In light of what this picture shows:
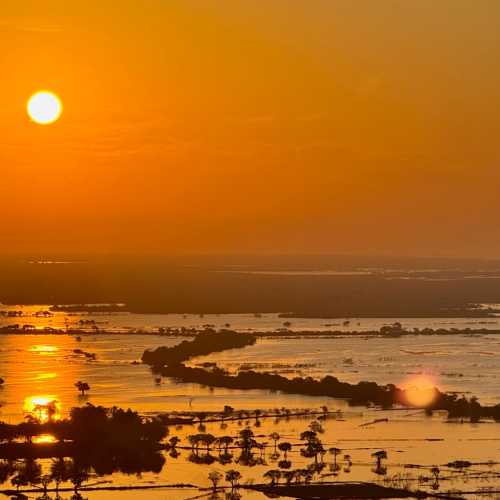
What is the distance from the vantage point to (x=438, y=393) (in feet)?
113

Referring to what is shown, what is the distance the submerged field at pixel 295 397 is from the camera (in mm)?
25312

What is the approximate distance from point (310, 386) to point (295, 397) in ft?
Answer: 3.94

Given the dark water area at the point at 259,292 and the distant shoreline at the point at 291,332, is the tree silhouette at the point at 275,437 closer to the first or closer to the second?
the distant shoreline at the point at 291,332

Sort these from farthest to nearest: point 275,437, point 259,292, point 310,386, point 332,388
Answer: point 259,292 → point 310,386 → point 332,388 → point 275,437

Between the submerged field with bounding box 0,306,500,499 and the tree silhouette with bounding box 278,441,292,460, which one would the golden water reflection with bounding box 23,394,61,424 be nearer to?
the submerged field with bounding box 0,306,500,499

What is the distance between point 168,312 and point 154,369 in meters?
31.8

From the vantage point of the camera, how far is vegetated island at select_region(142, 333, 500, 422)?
32594 millimetres

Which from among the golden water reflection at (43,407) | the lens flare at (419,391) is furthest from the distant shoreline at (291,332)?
the golden water reflection at (43,407)

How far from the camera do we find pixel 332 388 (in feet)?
118

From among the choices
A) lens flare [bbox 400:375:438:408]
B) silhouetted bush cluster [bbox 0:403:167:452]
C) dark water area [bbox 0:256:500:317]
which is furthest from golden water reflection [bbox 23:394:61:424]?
dark water area [bbox 0:256:500:317]

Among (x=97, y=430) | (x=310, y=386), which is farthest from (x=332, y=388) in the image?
(x=97, y=430)

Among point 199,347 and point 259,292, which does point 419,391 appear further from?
point 259,292

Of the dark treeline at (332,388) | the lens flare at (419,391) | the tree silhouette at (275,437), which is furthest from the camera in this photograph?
the lens flare at (419,391)

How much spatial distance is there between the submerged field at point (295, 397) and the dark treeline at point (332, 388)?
2.25 ft
